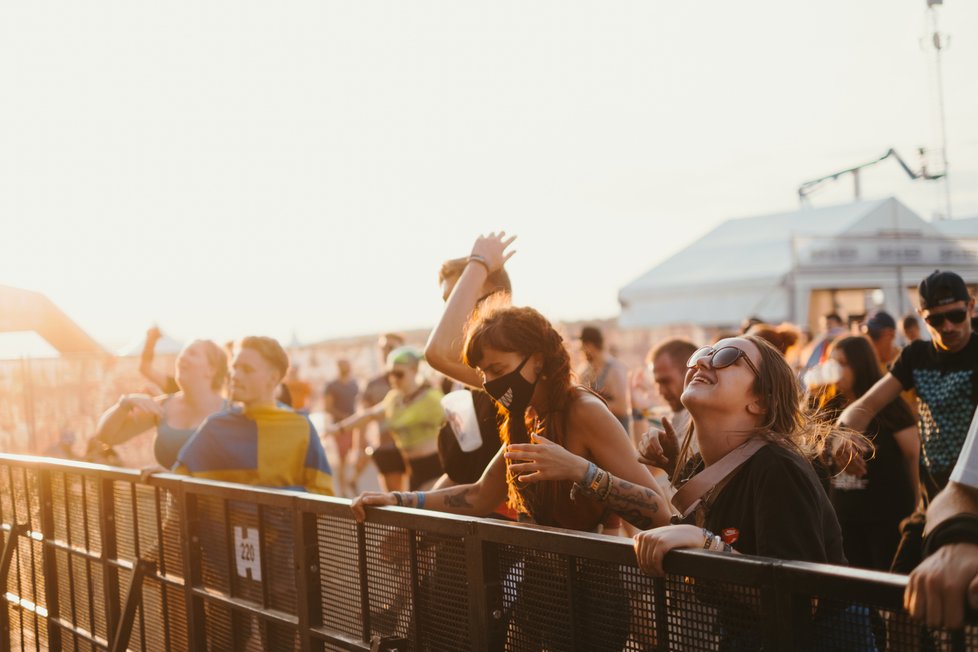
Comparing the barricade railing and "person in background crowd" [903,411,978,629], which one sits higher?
"person in background crowd" [903,411,978,629]

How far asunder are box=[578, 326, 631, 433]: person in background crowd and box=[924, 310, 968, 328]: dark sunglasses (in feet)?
7.82

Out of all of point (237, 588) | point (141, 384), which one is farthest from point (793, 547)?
point (141, 384)

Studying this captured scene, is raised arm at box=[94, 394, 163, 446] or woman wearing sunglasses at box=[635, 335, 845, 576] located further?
raised arm at box=[94, 394, 163, 446]

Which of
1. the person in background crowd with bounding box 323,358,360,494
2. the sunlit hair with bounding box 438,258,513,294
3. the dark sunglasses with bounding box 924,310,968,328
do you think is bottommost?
the person in background crowd with bounding box 323,358,360,494

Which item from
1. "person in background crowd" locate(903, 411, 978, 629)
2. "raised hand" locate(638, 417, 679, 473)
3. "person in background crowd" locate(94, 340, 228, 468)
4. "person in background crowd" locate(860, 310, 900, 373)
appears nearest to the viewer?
"person in background crowd" locate(903, 411, 978, 629)

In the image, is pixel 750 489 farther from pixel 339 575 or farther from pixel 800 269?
pixel 800 269

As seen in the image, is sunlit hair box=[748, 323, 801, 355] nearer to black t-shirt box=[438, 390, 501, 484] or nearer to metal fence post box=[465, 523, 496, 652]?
black t-shirt box=[438, 390, 501, 484]

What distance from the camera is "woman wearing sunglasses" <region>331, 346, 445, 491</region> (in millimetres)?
8375

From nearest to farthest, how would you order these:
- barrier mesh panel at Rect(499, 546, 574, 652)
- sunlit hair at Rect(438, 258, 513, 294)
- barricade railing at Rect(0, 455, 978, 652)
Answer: barricade railing at Rect(0, 455, 978, 652), barrier mesh panel at Rect(499, 546, 574, 652), sunlit hair at Rect(438, 258, 513, 294)

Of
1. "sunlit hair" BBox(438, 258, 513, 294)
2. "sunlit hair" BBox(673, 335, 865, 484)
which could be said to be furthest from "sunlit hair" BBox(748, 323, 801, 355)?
"sunlit hair" BBox(673, 335, 865, 484)

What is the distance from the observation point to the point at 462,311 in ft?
12.5

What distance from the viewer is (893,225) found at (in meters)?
21.4

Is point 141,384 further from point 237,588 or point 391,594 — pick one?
point 391,594

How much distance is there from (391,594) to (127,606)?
1.84 meters
